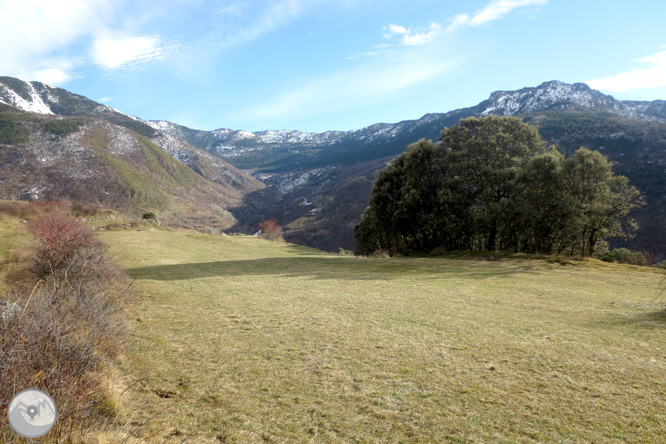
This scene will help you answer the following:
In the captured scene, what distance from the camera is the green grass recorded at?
13.4 feet

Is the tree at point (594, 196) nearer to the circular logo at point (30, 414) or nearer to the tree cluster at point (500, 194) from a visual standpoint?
the tree cluster at point (500, 194)

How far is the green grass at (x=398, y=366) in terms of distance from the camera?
A: 4099mm

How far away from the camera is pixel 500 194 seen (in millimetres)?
24891

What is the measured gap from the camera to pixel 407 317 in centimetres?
903

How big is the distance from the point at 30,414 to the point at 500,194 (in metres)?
28.0

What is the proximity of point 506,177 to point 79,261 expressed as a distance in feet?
87.5

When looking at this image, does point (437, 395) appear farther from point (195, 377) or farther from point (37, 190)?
point (37, 190)

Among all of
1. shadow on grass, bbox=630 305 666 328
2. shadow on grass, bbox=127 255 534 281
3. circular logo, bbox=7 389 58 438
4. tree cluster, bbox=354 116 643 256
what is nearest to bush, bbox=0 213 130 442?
circular logo, bbox=7 389 58 438

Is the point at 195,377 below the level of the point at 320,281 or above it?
above

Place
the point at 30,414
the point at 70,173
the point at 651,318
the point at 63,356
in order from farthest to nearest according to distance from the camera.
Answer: the point at 70,173
the point at 651,318
the point at 63,356
the point at 30,414

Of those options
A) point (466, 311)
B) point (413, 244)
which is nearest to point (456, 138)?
point (413, 244)

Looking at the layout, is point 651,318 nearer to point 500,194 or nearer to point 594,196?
point 594,196

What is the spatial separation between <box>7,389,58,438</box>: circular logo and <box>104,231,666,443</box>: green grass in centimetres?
207

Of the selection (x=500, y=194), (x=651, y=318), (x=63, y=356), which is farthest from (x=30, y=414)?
(x=500, y=194)
